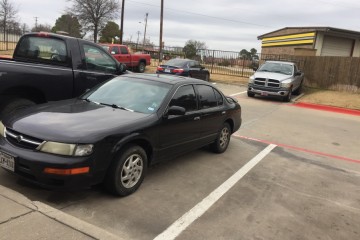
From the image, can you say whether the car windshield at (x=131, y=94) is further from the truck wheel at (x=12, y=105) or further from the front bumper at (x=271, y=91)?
the front bumper at (x=271, y=91)

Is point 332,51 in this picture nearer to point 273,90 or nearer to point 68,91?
point 273,90

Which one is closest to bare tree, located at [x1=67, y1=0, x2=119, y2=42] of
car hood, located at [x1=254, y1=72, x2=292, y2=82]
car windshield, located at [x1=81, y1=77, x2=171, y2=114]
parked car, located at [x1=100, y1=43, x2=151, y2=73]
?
parked car, located at [x1=100, y1=43, x2=151, y2=73]

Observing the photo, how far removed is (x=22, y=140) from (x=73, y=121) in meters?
0.60

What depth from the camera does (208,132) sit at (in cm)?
645

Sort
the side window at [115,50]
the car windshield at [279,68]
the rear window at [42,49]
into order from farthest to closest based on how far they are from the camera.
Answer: the side window at [115,50], the car windshield at [279,68], the rear window at [42,49]

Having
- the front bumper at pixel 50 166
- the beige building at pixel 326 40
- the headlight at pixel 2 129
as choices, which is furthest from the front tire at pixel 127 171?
the beige building at pixel 326 40

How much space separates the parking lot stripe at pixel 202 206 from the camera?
384cm

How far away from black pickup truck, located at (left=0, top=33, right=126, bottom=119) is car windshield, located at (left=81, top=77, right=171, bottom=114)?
3.29 feet

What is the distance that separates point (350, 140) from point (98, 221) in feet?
26.9

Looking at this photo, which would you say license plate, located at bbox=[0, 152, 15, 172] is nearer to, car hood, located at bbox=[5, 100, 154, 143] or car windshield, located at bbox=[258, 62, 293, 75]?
car hood, located at bbox=[5, 100, 154, 143]

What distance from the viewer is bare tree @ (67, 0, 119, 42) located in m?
41.1

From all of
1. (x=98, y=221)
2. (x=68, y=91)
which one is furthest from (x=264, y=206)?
(x=68, y=91)

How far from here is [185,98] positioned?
19.1 ft

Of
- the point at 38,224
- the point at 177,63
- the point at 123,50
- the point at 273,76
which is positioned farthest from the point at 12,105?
the point at 123,50
